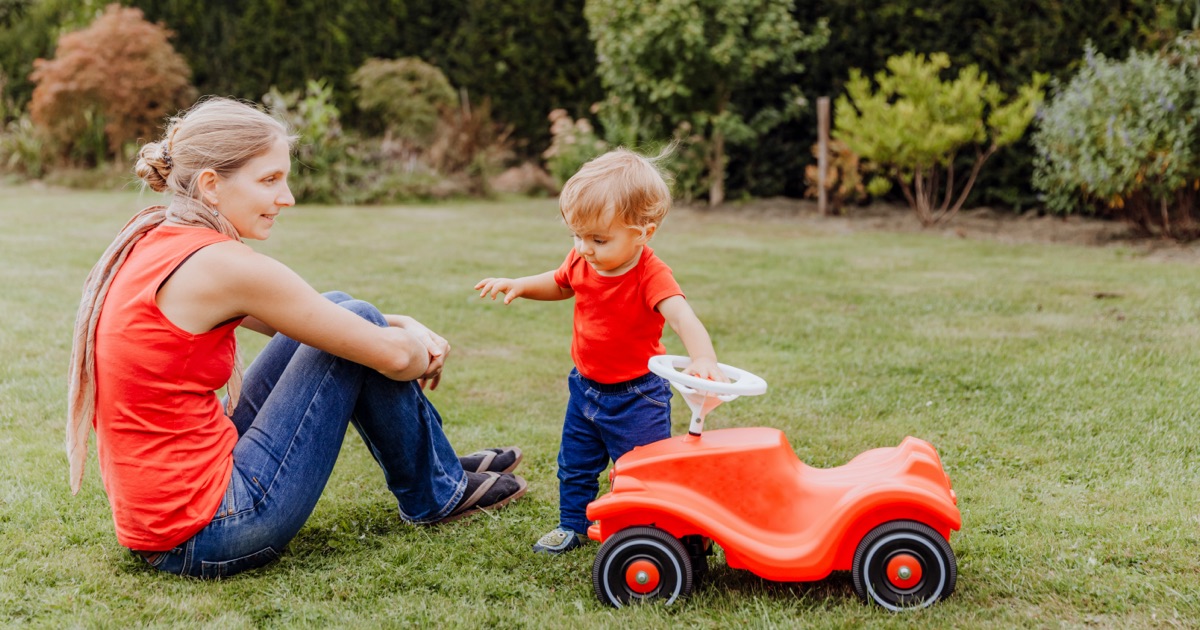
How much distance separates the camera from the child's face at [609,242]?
2615mm

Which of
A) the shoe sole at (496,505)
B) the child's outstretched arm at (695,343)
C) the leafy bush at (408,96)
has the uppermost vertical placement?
the leafy bush at (408,96)

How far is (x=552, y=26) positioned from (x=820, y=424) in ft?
33.4

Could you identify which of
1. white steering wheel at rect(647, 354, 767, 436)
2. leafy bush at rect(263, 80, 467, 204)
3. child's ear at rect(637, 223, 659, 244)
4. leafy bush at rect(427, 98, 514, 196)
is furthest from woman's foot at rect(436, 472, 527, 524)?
leafy bush at rect(427, 98, 514, 196)

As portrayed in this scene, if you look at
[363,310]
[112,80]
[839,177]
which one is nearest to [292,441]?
[363,310]

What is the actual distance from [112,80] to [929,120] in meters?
10.7

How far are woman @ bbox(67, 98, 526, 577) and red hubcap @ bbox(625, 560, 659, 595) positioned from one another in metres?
0.80

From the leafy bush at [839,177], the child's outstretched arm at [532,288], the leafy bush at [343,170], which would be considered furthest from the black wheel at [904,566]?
the leafy bush at [343,170]

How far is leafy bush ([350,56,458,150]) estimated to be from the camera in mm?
13227

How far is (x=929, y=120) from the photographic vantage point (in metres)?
9.14

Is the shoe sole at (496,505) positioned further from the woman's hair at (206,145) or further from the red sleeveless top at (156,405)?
the woman's hair at (206,145)

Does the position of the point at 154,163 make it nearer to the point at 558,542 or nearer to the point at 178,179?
the point at 178,179

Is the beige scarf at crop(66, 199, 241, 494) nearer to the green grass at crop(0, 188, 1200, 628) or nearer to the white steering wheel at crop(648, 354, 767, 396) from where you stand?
the green grass at crop(0, 188, 1200, 628)

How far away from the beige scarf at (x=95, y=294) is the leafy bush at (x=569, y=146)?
31.1 ft

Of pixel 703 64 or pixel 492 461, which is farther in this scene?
pixel 703 64
